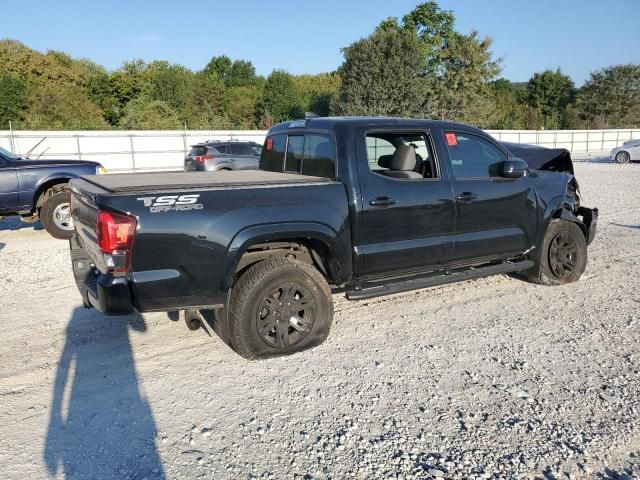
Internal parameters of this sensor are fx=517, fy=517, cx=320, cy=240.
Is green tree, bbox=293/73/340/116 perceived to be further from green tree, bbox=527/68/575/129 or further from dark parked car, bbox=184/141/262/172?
dark parked car, bbox=184/141/262/172

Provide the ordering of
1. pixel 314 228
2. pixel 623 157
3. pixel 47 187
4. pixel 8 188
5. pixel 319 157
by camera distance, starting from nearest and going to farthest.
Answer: pixel 314 228
pixel 319 157
pixel 8 188
pixel 47 187
pixel 623 157

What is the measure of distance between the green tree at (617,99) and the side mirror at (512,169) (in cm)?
5575

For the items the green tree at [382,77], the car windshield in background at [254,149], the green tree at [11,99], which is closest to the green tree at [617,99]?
the green tree at [382,77]

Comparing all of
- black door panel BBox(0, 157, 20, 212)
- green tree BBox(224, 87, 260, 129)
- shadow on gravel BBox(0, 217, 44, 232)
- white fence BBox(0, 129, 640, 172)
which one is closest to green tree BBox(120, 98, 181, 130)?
white fence BBox(0, 129, 640, 172)

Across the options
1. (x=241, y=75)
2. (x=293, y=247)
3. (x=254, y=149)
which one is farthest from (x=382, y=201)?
(x=241, y=75)

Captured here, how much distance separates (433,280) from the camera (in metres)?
4.96

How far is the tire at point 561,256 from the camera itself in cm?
591

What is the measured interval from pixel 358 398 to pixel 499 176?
2906mm

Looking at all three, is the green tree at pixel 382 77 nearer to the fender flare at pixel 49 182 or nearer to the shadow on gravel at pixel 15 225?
the shadow on gravel at pixel 15 225

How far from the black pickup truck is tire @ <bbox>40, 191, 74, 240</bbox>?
196 inches

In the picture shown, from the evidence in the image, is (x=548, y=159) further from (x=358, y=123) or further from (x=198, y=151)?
(x=198, y=151)

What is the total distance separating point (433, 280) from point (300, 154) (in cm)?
179

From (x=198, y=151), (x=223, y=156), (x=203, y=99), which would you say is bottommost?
(x=223, y=156)

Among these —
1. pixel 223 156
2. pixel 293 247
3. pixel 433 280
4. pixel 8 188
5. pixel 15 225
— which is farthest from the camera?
pixel 223 156
